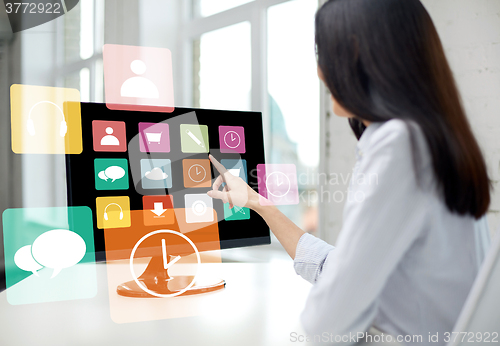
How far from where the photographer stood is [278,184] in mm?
1001

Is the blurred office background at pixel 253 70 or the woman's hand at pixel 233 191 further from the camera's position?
the blurred office background at pixel 253 70

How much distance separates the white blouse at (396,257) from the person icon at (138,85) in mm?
549

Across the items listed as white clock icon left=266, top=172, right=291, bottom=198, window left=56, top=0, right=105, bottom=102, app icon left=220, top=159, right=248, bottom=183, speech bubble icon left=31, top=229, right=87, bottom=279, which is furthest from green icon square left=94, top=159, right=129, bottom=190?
window left=56, top=0, right=105, bottom=102

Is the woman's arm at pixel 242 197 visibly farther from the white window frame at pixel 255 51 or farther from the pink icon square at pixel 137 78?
the white window frame at pixel 255 51

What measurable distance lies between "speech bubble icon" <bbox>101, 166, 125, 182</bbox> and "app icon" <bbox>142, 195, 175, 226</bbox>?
68mm

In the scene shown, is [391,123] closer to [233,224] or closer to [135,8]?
[233,224]

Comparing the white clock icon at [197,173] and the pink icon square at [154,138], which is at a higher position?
the pink icon square at [154,138]

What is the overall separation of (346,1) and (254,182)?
480mm

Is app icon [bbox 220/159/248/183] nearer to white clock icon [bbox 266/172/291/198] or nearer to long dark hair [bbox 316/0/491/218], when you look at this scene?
white clock icon [bbox 266/172/291/198]

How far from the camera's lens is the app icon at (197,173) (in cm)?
84

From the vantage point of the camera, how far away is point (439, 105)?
0.50 meters

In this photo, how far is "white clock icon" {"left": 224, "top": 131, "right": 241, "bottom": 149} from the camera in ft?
2.99

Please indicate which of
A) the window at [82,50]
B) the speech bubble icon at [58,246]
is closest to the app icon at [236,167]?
the speech bubble icon at [58,246]

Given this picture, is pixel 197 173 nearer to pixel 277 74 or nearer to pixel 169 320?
pixel 169 320
